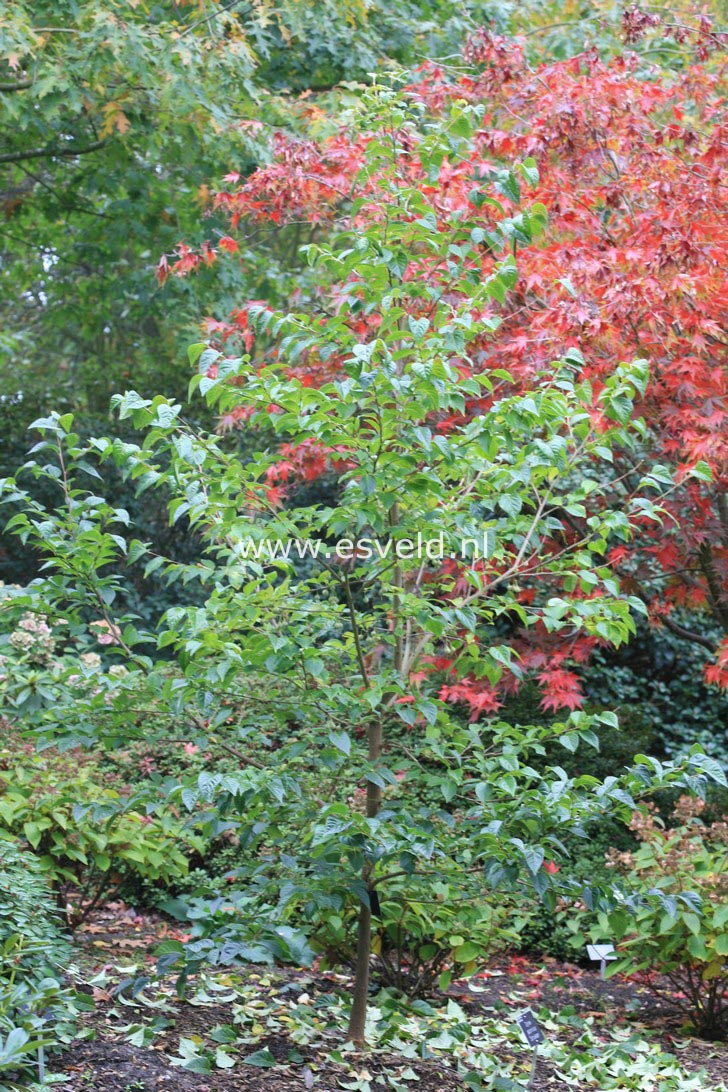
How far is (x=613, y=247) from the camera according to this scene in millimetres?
5172

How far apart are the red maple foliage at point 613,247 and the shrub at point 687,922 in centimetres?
80

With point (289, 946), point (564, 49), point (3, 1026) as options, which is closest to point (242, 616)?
point (289, 946)

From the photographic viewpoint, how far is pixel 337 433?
10.3 feet

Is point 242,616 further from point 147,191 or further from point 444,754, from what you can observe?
point 147,191

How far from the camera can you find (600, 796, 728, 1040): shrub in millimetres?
4180

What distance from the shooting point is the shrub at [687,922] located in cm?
418

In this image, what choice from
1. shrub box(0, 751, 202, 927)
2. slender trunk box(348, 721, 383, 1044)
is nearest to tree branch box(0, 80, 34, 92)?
shrub box(0, 751, 202, 927)

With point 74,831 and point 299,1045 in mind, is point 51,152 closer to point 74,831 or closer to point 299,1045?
point 74,831

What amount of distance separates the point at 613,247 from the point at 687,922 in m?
2.99

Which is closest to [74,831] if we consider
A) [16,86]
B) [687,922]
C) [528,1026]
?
[528,1026]

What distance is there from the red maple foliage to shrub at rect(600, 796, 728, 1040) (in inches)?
31.4

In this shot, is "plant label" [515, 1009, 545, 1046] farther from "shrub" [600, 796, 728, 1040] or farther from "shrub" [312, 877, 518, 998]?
"shrub" [600, 796, 728, 1040]

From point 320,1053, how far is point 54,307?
869cm

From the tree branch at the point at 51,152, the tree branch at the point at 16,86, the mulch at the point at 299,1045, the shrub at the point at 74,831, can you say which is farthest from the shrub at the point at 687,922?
the tree branch at the point at 51,152
